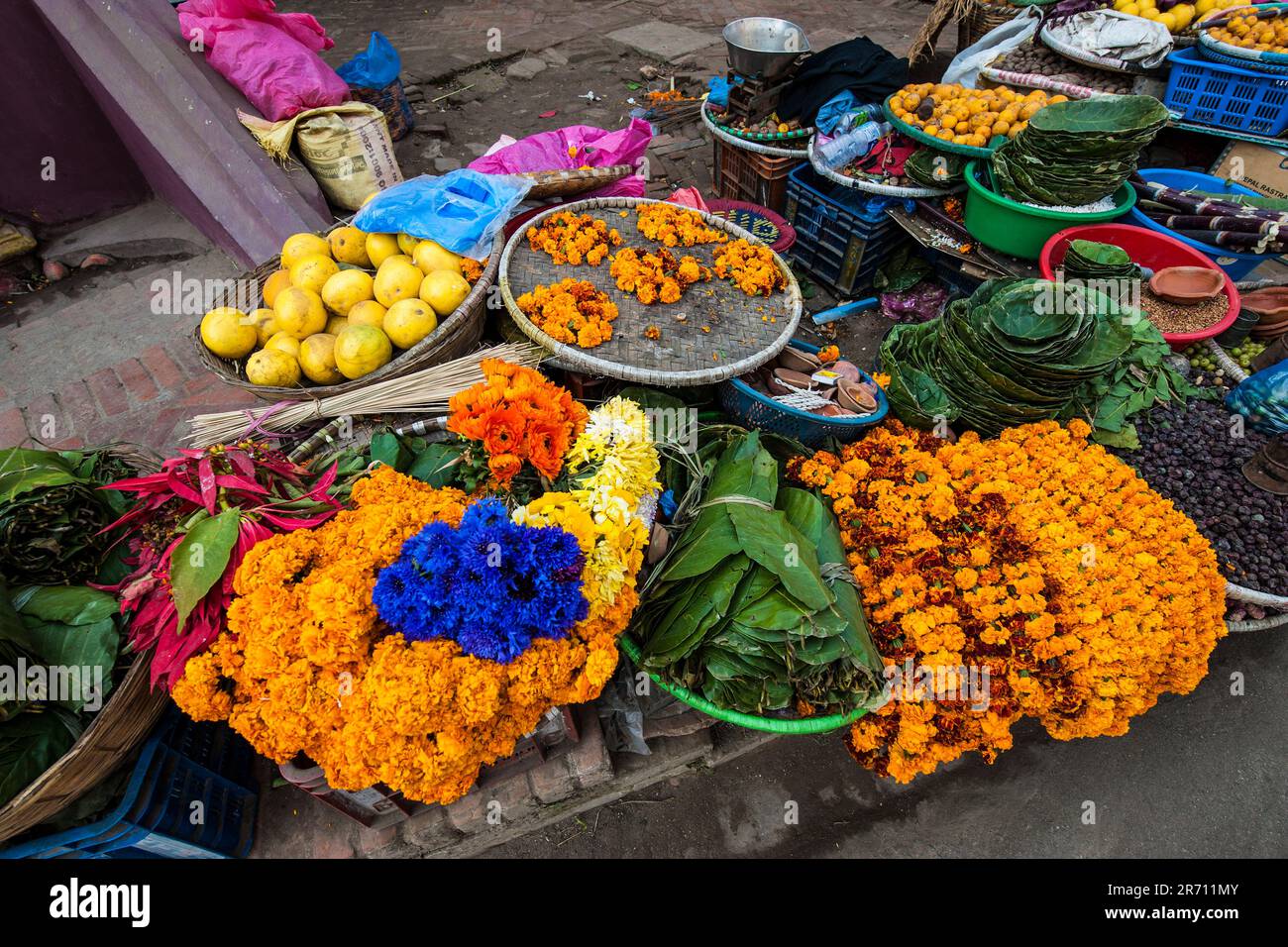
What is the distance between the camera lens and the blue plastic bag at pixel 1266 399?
305 cm

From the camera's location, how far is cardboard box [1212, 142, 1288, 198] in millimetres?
4461

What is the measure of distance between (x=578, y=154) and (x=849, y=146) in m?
2.01

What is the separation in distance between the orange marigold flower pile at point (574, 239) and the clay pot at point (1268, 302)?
12.8ft

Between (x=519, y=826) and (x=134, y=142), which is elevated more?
(x=134, y=142)

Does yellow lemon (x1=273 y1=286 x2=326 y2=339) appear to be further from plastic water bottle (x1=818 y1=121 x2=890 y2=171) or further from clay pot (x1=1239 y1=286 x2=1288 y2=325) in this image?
clay pot (x1=1239 y1=286 x2=1288 y2=325)

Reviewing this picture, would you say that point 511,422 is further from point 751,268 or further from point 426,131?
point 426,131

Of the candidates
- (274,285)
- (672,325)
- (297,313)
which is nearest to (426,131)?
(274,285)

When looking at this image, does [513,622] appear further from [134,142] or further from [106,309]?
[134,142]

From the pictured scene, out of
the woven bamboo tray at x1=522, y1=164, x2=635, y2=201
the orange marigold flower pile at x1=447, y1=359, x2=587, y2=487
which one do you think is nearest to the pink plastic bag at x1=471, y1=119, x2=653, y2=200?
the woven bamboo tray at x1=522, y1=164, x2=635, y2=201

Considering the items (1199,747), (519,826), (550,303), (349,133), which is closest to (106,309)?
(349,133)

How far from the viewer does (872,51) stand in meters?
5.14

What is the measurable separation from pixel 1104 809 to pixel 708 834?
1890 mm

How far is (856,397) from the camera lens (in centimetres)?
326

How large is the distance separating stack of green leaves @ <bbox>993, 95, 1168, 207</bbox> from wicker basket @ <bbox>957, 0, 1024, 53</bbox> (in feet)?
10.2
